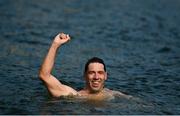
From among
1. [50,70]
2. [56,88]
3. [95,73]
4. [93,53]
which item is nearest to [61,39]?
[50,70]

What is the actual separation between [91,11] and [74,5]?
4.17 meters

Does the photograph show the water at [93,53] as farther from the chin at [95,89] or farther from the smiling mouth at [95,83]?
the smiling mouth at [95,83]

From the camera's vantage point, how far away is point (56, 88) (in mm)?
11492

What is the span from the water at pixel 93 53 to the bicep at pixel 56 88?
290 millimetres

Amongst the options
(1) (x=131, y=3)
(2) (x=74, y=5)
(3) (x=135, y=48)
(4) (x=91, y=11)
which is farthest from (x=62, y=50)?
(1) (x=131, y=3)

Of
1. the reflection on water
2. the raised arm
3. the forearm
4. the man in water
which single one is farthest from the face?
the forearm

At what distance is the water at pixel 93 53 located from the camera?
12125 mm

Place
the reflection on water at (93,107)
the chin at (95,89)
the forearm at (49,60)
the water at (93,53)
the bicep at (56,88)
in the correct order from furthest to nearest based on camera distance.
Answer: the water at (93,53), the chin at (95,89), the reflection on water at (93,107), the bicep at (56,88), the forearm at (49,60)

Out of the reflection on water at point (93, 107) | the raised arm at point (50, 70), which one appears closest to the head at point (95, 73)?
the reflection on water at point (93, 107)

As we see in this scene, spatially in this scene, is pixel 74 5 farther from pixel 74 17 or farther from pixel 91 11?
pixel 74 17

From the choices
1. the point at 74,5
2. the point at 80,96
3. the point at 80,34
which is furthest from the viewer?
the point at 74,5

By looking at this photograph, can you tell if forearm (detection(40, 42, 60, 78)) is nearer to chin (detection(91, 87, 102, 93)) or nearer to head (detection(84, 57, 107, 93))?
head (detection(84, 57, 107, 93))

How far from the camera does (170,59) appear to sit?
1977 cm

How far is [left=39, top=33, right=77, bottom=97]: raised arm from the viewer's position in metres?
10.7
